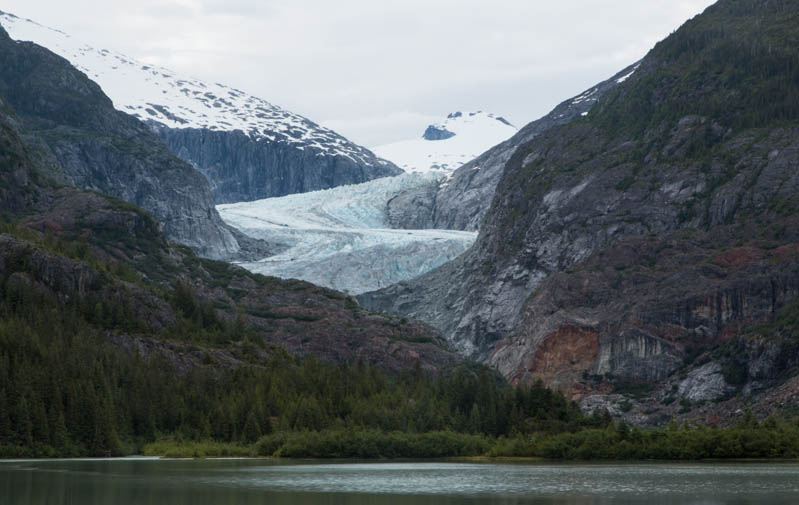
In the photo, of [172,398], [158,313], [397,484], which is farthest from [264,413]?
[397,484]

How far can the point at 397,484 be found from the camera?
85.7 metres

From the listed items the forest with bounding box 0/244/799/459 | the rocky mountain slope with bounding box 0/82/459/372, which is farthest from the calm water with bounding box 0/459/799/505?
the rocky mountain slope with bounding box 0/82/459/372

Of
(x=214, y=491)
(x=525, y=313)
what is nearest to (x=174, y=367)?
(x=525, y=313)

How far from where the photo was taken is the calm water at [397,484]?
72.3 m

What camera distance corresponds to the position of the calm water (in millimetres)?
72312

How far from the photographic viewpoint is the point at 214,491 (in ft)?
258

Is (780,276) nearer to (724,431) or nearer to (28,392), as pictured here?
(724,431)

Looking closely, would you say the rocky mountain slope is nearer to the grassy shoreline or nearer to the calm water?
the grassy shoreline

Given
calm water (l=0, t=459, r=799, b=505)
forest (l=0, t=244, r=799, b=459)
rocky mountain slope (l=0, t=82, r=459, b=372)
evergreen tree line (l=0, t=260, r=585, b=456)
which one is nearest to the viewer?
calm water (l=0, t=459, r=799, b=505)

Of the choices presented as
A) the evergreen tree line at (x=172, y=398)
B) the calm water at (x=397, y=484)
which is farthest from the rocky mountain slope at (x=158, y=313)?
the calm water at (x=397, y=484)

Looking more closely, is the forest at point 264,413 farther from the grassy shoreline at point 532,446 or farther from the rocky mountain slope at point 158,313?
the rocky mountain slope at point 158,313

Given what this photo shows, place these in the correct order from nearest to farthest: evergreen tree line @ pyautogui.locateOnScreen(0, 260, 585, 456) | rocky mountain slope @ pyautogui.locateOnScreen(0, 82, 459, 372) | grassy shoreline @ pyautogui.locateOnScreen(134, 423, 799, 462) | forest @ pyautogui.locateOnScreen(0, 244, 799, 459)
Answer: grassy shoreline @ pyautogui.locateOnScreen(134, 423, 799, 462), forest @ pyautogui.locateOnScreen(0, 244, 799, 459), evergreen tree line @ pyautogui.locateOnScreen(0, 260, 585, 456), rocky mountain slope @ pyautogui.locateOnScreen(0, 82, 459, 372)

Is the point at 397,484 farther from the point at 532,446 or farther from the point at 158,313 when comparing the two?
the point at 158,313

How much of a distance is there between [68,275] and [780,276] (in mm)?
89756
